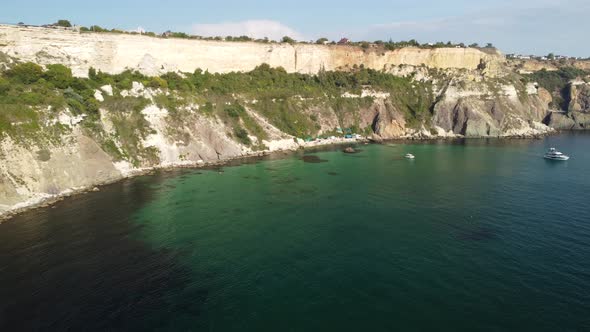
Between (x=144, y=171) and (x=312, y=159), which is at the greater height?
(x=312, y=159)

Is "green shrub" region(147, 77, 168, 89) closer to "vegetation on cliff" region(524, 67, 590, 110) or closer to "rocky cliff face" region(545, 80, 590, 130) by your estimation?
"rocky cliff face" region(545, 80, 590, 130)

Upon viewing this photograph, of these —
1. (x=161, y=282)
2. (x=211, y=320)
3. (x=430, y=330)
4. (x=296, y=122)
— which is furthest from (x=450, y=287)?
(x=296, y=122)

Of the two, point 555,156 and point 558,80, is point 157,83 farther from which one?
point 558,80

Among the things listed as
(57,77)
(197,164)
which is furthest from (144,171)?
(57,77)

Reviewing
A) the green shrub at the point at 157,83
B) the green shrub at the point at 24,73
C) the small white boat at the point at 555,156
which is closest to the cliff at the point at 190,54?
the green shrub at the point at 157,83

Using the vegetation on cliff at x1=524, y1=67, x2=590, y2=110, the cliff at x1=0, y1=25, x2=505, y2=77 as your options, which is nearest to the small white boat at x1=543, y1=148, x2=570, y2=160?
the cliff at x1=0, y1=25, x2=505, y2=77

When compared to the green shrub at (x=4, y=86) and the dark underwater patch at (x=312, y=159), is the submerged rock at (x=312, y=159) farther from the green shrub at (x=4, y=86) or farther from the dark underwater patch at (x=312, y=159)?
the green shrub at (x=4, y=86)

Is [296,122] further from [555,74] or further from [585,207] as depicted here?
[555,74]
